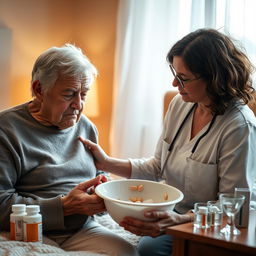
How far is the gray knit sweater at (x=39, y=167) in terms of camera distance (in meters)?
1.67

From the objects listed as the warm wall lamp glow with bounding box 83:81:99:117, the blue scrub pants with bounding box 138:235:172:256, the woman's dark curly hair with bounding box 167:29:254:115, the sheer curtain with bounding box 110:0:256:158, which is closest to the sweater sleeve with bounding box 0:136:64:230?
the blue scrub pants with bounding box 138:235:172:256

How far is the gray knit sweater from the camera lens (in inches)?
65.7

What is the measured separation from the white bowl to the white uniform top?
0.53ft

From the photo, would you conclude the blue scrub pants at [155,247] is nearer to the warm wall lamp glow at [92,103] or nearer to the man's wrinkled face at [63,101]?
the man's wrinkled face at [63,101]

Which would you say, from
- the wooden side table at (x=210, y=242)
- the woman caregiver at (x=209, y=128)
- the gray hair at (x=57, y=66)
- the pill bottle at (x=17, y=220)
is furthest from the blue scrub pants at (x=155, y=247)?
the gray hair at (x=57, y=66)

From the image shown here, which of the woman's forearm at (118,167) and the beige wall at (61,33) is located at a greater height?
the beige wall at (61,33)

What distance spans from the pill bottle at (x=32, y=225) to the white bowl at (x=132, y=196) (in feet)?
0.75

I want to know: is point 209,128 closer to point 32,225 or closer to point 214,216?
point 214,216

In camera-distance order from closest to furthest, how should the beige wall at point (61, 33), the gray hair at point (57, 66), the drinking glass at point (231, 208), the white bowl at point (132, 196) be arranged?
1. the drinking glass at point (231, 208)
2. the white bowl at point (132, 196)
3. the gray hair at point (57, 66)
4. the beige wall at point (61, 33)

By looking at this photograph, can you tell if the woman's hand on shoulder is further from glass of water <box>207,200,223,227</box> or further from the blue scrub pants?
glass of water <box>207,200,223,227</box>

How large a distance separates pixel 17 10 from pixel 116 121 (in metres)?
1.16

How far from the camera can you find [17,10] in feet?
11.2

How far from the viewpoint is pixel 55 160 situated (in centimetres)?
181

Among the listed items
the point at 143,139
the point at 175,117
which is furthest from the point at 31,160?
the point at 143,139
